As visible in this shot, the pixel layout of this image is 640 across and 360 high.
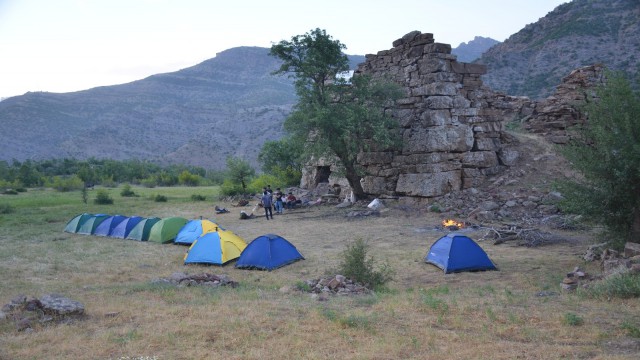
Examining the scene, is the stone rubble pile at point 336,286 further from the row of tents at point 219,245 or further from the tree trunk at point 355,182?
the tree trunk at point 355,182

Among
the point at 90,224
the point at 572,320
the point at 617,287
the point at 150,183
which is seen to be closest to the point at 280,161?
the point at 90,224

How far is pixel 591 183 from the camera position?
35.1ft

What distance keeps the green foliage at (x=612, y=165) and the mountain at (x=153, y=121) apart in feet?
197

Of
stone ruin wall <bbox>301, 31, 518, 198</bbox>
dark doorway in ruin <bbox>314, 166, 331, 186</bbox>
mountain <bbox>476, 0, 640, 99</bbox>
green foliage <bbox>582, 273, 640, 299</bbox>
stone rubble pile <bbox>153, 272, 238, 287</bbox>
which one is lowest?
stone rubble pile <bbox>153, 272, 238, 287</bbox>

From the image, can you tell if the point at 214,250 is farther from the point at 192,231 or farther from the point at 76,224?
the point at 76,224

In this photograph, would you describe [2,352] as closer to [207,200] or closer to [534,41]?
[207,200]

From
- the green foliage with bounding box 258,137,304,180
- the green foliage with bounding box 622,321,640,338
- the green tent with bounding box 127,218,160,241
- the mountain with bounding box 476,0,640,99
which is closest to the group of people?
the green tent with bounding box 127,218,160,241

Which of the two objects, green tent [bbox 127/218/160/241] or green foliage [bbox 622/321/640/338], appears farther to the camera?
green tent [bbox 127/218/160/241]

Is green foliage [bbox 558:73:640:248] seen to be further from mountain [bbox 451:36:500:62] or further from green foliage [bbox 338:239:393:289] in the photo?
mountain [bbox 451:36:500:62]

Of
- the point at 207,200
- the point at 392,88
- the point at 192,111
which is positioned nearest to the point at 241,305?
the point at 392,88

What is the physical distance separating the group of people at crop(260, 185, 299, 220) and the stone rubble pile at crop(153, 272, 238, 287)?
10.6m

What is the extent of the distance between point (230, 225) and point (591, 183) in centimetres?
1348

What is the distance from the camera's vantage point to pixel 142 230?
1675 centimetres

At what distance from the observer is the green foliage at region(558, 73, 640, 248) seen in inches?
384
